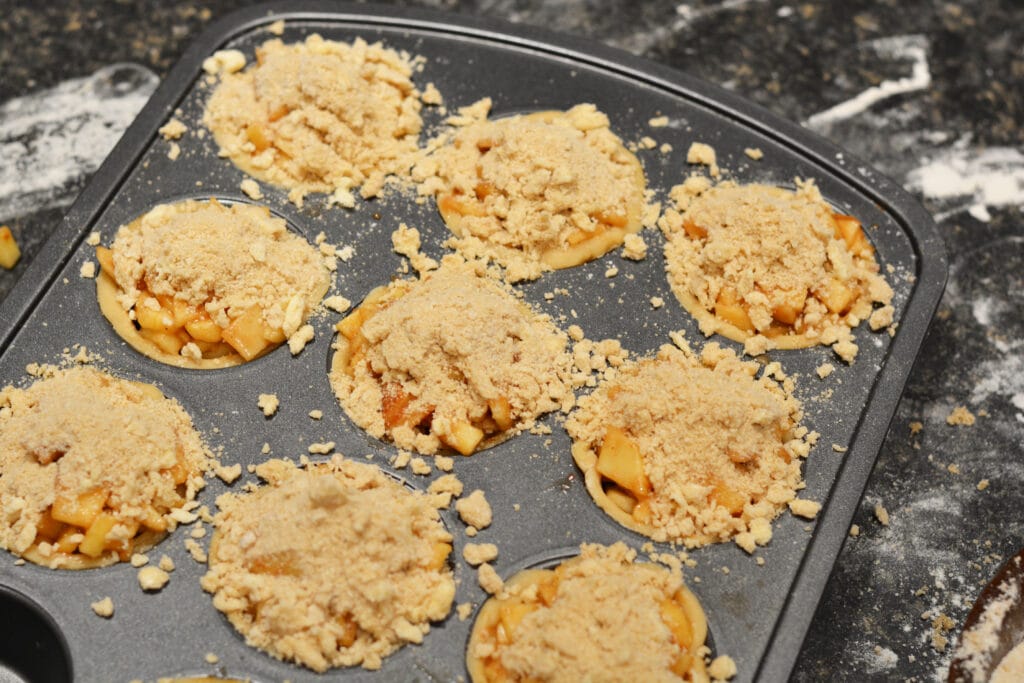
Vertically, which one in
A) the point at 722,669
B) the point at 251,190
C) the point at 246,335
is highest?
the point at 251,190

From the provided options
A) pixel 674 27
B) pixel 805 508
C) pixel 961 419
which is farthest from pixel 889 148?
pixel 805 508

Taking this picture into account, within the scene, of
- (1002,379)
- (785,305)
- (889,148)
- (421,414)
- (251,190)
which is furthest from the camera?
(889,148)

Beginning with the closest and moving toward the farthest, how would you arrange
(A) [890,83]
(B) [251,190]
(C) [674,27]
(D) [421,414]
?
(D) [421,414] → (B) [251,190] → (A) [890,83] → (C) [674,27]

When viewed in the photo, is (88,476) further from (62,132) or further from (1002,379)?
(1002,379)

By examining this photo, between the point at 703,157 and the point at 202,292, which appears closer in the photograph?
the point at 202,292

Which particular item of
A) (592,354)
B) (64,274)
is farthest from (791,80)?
(64,274)

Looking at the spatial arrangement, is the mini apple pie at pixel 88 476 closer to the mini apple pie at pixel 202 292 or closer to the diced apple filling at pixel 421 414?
the mini apple pie at pixel 202 292

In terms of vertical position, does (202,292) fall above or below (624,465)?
above

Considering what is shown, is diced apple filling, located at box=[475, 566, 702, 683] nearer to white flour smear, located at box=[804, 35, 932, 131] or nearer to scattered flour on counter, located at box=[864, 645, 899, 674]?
scattered flour on counter, located at box=[864, 645, 899, 674]

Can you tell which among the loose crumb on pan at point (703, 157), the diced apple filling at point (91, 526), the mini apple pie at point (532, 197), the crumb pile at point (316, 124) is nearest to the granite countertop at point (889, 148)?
the crumb pile at point (316, 124)
